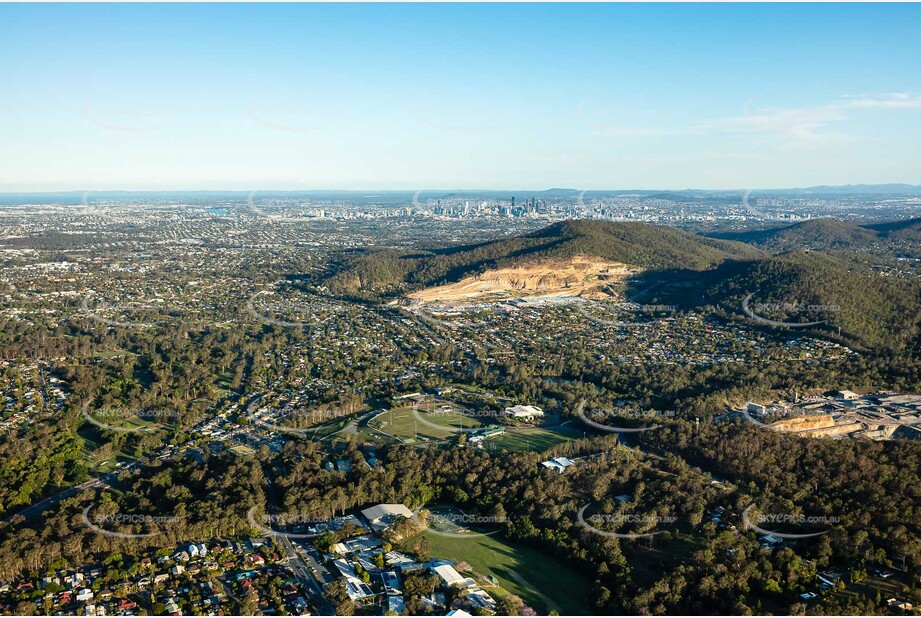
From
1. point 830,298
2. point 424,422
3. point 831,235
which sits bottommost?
point 424,422

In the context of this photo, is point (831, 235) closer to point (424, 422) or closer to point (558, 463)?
point (424, 422)

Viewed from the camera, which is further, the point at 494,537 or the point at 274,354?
the point at 274,354

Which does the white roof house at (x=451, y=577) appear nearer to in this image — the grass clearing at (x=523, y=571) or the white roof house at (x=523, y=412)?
the grass clearing at (x=523, y=571)

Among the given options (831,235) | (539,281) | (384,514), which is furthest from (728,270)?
(384,514)

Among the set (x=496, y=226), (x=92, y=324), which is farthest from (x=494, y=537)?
(x=496, y=226)

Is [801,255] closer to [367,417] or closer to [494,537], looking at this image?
[367,417]

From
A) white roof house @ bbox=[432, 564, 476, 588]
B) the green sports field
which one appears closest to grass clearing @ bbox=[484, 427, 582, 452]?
the green sports field

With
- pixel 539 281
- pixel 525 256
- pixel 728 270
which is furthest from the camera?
pixel 525 256
